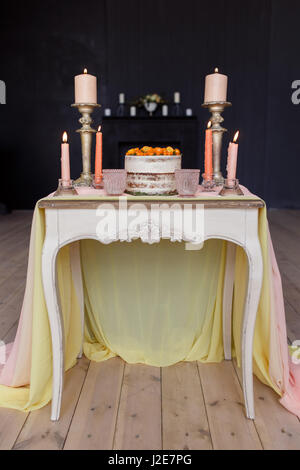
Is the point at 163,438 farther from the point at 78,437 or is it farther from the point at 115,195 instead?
the point at 115,195

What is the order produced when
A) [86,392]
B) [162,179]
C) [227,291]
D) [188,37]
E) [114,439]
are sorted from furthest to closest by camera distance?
[188,37] < [227,291] < [86,392] < [162,179] < [114,439]

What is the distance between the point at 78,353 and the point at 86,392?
0.25 m

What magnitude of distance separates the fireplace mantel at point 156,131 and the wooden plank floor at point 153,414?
365 cm

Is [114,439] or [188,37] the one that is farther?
[188,37]

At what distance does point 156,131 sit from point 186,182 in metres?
4.04

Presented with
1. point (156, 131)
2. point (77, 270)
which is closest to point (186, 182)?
point (77, 270)

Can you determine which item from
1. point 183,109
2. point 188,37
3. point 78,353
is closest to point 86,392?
point 78,353

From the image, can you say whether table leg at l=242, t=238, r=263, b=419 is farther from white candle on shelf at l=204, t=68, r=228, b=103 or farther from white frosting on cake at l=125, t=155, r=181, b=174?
white candle on shelf at l=204, t=68, r=228, b=103

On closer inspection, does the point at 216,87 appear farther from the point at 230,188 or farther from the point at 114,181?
the point at 114,181

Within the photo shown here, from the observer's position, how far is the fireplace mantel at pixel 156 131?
5.17 meters

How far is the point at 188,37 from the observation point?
5309 mm

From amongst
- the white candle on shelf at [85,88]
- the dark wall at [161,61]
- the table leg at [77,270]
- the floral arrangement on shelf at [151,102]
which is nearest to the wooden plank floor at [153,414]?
the table leg at [77,270]

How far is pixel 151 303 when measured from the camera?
1736 mm

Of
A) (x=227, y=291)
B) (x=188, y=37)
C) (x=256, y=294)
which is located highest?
(x=188, y=37)
